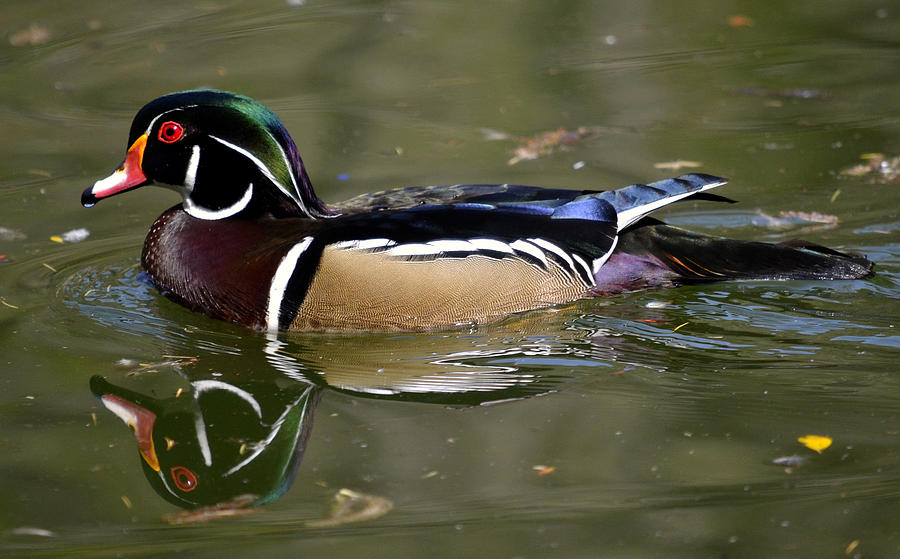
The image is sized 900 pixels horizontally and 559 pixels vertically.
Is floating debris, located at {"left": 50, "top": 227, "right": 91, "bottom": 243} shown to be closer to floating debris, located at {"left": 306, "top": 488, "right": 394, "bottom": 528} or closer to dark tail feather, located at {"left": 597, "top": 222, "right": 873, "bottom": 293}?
dark tail feather, located at {"left": 597, "top": 222, "right": 873, "bottom": 293}

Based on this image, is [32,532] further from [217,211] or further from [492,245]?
[492,245]

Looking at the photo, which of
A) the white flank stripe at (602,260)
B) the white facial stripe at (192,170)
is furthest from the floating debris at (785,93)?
the white facial stripe at (192,170)

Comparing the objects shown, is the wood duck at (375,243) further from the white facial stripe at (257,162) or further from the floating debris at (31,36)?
the floating debris at (31,36)

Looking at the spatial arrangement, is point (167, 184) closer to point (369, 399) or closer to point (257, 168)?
point (257, 168)

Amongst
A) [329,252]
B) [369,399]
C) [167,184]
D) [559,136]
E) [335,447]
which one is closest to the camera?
[335,447]

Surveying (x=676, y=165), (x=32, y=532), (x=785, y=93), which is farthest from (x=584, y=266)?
(x=785, y=93)

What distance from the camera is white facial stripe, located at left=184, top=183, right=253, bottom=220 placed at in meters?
5.64

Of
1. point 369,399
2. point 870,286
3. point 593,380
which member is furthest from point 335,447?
point 870,286

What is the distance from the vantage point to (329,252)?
5273mm

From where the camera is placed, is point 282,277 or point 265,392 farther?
point 282,277

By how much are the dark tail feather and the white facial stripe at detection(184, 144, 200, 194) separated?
204 cm

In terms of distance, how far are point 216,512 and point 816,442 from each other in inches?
85.8

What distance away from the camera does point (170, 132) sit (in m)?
5.56

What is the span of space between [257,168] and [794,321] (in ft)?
8.65
